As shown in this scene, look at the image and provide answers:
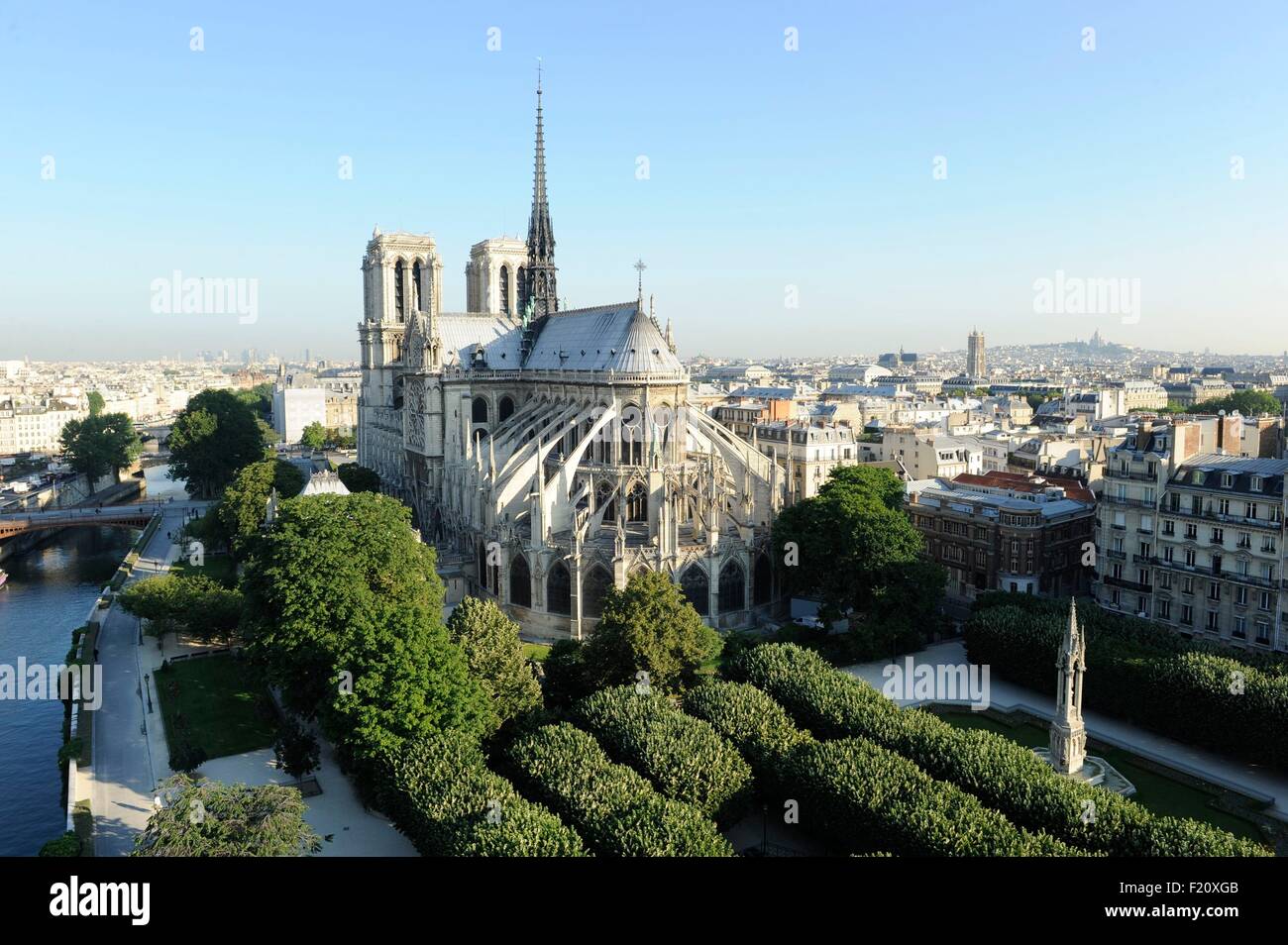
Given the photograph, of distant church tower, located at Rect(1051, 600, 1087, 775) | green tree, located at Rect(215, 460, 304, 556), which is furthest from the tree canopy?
distant church tower, located at Rect(1051, 600, 1087, 775)

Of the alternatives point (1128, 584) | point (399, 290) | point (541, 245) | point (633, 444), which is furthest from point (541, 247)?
point (1128, 584)

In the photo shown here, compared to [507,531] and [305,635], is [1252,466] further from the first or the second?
[305,635]

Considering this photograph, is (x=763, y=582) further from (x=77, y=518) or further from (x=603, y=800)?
(x=77, y=518)

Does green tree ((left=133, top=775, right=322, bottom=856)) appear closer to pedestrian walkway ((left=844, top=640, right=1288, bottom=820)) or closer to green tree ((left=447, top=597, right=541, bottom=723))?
green tree ((left=447, top=597, right=541, bottom=723))

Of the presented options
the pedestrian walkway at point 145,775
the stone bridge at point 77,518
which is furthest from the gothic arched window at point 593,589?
the stone bridge at point 77,518

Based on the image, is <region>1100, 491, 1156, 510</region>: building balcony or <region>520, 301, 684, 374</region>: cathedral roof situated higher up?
<region>520, 301, 684, 374</region>: cathedral roof
